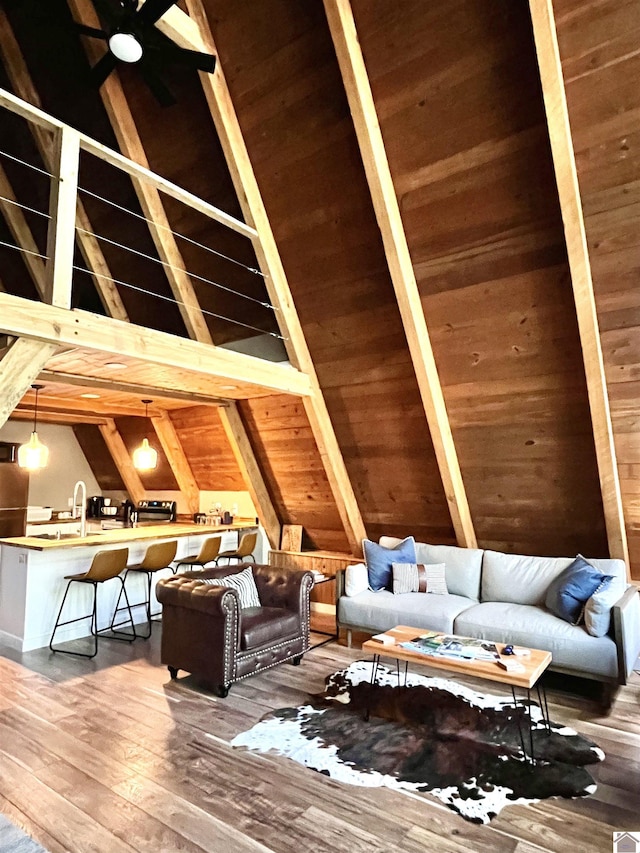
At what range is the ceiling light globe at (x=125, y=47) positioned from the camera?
317 centimetres

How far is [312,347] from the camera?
4820 mm

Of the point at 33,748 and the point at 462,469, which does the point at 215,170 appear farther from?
the point at 33,748

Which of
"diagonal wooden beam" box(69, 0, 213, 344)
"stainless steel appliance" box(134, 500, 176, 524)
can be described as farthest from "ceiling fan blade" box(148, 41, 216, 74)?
"stainless steel appliance" box(134, 500, 176, 524)

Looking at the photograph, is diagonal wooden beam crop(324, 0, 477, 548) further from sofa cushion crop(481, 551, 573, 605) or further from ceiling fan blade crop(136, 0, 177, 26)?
ceiling fan blade crop(136, 0, 177, 26)

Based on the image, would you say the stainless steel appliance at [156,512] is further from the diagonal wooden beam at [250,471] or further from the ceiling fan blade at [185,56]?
the ceiling fan blade at [185,56]

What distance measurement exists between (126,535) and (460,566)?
3.21 meters

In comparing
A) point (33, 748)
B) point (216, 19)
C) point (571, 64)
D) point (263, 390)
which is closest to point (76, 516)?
point (263, 390)

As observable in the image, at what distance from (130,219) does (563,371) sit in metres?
4.07

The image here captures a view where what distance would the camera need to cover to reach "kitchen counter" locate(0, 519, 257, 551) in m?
4.56

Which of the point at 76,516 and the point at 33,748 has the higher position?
the point at 76,516

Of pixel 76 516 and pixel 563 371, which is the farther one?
pixel 76 516

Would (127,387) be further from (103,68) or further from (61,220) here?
(103,68)

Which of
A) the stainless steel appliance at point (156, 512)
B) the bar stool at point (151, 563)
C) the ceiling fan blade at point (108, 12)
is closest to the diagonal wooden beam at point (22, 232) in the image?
the ceiling fan blade at point (108, 12)

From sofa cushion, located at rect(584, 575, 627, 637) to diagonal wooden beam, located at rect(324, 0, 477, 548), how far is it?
1302mm
